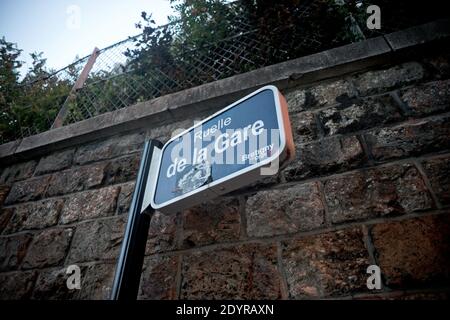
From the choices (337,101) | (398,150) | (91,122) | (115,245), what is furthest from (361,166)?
(91,122)

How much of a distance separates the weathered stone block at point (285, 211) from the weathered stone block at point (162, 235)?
52 centimetres

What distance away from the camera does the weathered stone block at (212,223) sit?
1.62 meters

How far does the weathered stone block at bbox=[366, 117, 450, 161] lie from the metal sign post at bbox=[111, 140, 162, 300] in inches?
53.9

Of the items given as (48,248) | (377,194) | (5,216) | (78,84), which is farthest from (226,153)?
(78,84)

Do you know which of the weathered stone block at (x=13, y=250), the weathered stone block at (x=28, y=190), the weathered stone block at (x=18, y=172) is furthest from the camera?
the weathered stone block at (x=18, y=172)

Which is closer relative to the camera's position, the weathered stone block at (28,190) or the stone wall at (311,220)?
the stone wall at (311,220)

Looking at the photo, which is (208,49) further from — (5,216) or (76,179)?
(5,216)

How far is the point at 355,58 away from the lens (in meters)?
1.91

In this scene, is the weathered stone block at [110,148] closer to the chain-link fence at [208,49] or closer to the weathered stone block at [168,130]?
the weathered stone block at [168,130]

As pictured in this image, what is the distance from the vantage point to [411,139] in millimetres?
1548

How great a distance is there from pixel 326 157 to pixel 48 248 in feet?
7.18

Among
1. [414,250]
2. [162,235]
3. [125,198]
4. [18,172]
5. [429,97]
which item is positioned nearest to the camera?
[414,250]

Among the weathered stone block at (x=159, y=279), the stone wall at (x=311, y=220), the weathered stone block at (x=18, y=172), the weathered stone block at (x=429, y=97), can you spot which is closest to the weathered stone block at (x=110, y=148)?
the stone wall at (x=311, y=220)
